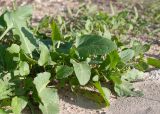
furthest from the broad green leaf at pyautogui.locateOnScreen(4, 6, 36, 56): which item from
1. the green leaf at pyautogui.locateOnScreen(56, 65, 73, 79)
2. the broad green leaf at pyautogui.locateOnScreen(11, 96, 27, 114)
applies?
the broad green leaf at pyautogui.locateOnScreen(11, 96, 27, 114)

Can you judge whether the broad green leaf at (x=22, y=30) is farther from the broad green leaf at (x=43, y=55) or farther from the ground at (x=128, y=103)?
the ground at (x=128, y=103)

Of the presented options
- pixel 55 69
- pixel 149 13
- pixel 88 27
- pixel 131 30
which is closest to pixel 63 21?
pixel 88 27

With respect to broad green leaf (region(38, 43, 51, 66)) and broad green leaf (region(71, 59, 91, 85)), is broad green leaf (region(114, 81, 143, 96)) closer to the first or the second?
broad green leaf (region(71, 59, 91, 85))

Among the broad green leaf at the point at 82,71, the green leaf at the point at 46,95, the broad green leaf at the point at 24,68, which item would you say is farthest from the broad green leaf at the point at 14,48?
the broad green leaf at the point at 82,71

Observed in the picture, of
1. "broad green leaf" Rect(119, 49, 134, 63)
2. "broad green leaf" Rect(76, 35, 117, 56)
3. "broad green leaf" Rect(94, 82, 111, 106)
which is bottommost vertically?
"broad green leaf" Rect(94, 82, 111, 106)

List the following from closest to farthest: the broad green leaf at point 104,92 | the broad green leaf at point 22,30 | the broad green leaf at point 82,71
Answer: the broad green leaf at point 82,71, the broad green leaf at point 104,92, the broad green leaf at point 22,30

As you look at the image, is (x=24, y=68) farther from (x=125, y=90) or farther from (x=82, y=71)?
(x=125, y=90)
